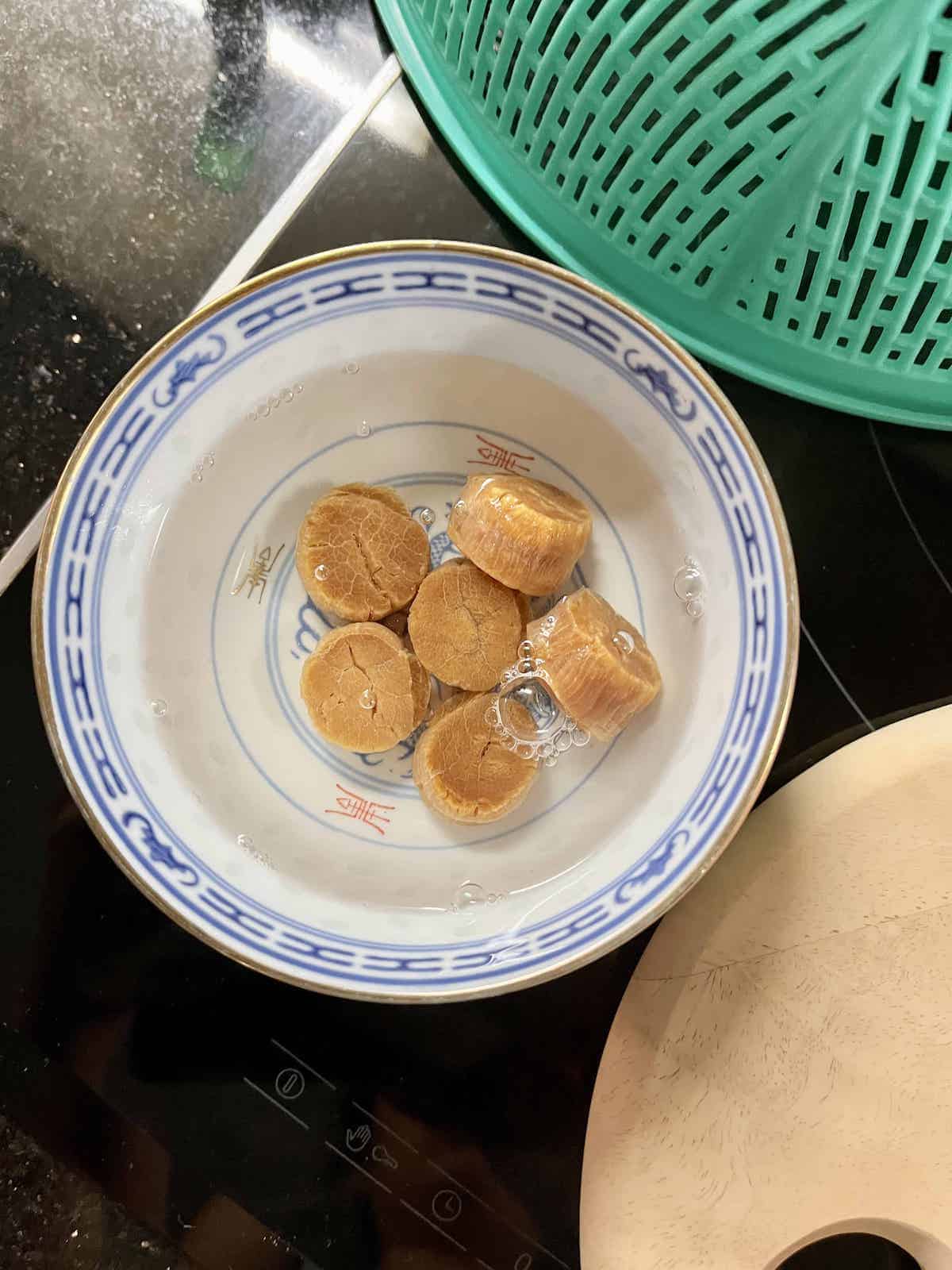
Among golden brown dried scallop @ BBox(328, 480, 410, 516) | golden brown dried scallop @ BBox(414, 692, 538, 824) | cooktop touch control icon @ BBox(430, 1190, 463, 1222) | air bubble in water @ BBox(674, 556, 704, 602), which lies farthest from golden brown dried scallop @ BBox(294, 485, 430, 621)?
→ cooktop touch control icon @ BBox(430, 1190, 463, 1222)

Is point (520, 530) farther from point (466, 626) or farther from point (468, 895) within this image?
point (468, 895)

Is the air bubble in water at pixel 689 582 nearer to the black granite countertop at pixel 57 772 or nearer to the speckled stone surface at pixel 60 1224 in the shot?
the black granite countertop at pixel 57 772

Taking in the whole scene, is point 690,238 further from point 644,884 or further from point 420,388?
point 644,884

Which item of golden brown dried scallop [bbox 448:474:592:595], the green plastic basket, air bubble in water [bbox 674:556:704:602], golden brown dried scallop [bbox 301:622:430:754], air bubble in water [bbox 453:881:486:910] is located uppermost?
the green plastic basket

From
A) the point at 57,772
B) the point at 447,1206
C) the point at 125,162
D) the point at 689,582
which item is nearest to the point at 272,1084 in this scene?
the point at 447,1206

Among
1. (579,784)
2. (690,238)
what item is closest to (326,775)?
(579,784)

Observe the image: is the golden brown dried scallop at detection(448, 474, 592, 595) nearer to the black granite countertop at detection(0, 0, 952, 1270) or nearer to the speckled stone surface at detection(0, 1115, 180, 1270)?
the black granite countertop at detection(0, 0, 952, 1270)

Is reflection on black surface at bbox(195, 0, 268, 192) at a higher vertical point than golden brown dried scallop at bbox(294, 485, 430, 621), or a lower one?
higher
